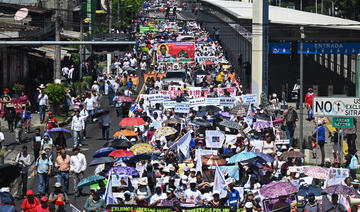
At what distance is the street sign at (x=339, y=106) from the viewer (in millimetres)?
25953

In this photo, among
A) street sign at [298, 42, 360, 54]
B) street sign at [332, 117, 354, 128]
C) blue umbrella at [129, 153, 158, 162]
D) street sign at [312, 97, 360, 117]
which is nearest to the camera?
blue umbrella at [129, 153, 158, 162]

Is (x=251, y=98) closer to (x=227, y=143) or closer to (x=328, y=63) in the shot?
(x=227, y=143)

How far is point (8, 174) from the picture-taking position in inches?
821

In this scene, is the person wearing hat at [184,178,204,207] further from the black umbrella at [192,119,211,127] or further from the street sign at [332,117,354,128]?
the black umbrella at [192,119,211,127]

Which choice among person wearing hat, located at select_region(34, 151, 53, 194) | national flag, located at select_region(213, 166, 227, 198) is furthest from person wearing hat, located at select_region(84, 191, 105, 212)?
person wearing hat, located at select_region(34, 151, 53, 194)

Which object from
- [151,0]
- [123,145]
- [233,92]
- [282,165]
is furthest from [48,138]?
[151,0]

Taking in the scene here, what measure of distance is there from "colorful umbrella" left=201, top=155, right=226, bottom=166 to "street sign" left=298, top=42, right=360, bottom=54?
1059 inches

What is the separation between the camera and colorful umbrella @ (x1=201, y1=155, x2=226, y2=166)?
21156 millimetres

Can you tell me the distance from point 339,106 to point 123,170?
920cm

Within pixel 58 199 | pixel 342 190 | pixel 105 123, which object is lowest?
pixel 58 199

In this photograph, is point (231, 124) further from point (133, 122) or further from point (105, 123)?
point (105, 123)

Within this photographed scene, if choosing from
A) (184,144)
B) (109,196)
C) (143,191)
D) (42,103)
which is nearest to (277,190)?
(143,191)

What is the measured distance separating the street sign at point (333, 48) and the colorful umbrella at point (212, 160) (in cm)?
2689

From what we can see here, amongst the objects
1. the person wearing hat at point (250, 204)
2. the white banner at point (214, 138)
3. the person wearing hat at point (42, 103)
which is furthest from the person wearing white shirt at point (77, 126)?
the person wearing hat at point (250, 204)
